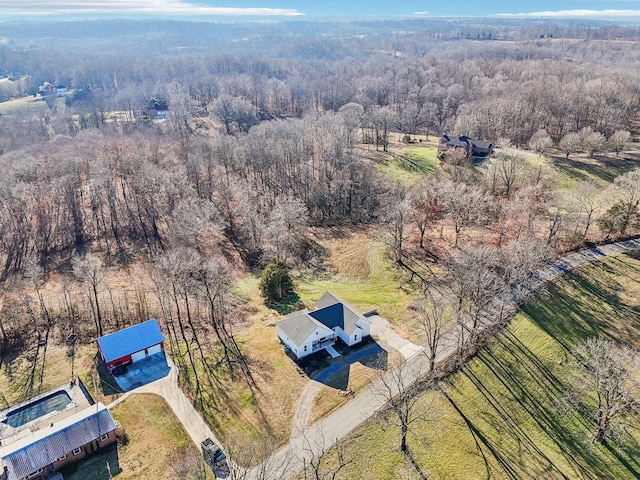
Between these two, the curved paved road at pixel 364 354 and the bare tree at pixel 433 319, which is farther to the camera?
the bare tree at pixel 433 319

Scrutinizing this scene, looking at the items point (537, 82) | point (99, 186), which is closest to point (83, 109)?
point (99, 186)

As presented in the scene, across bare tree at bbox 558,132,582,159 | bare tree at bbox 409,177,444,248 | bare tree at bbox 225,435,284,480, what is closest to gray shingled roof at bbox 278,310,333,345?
bare tree at bbox 225,435,284,480

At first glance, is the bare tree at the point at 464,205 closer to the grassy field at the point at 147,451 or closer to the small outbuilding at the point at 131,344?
the small outbuilding at the point at 131,344

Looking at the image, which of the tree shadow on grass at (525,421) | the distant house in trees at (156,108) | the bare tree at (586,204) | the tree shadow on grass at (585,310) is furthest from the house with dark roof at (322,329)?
the distant house in trees at (156,108)

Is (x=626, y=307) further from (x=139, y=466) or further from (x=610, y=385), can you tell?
(x=139, y=466)

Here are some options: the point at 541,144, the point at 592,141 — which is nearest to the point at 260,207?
the point at 541,144

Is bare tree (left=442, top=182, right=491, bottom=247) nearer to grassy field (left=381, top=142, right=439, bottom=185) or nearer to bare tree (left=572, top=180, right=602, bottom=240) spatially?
bare tree (left=572, top=180, right=602, bottom=240)

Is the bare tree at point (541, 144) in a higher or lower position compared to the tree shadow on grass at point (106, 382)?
higher
